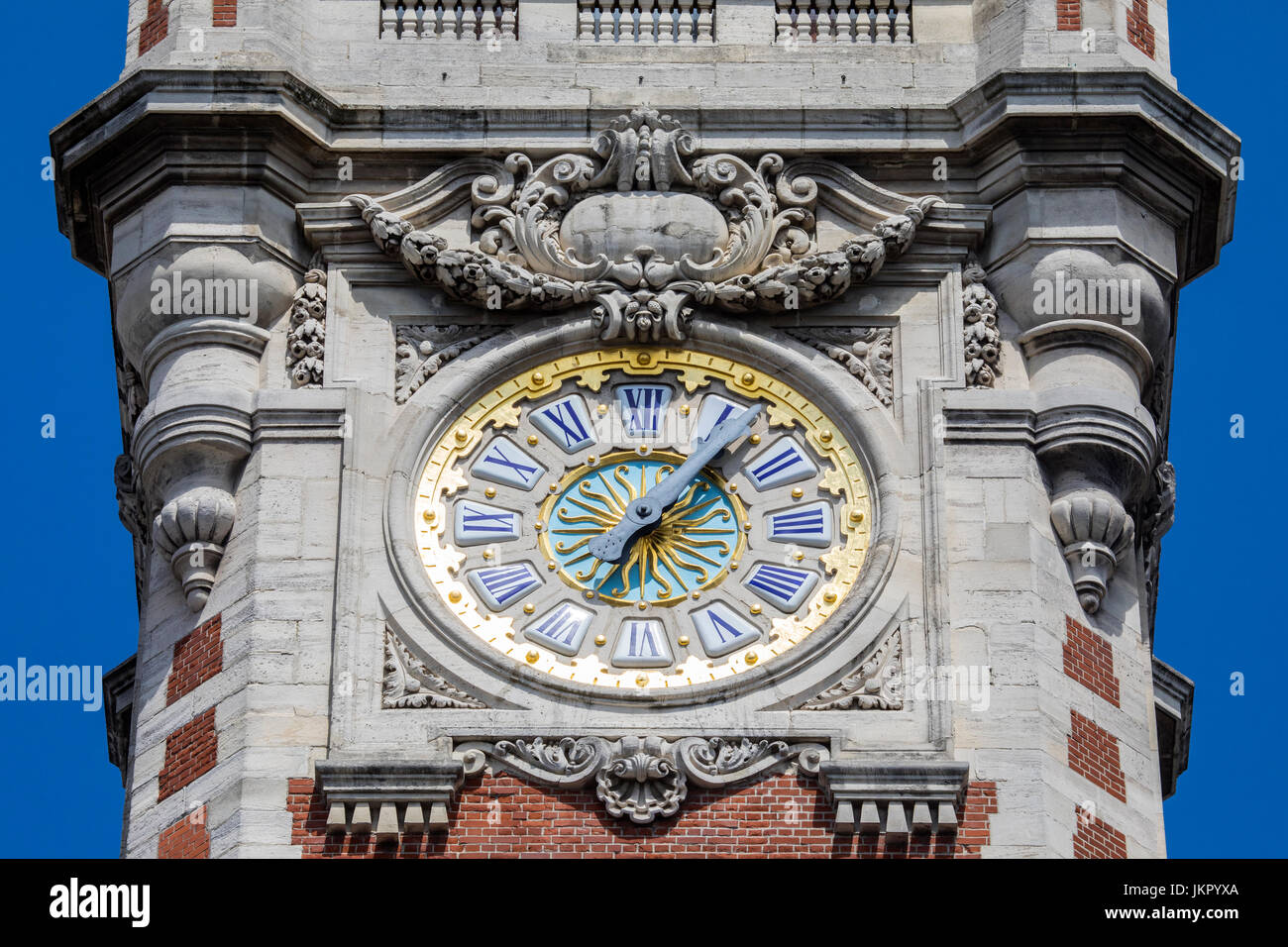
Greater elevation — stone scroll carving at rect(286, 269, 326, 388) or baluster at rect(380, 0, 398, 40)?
baluster at rect(380, 0, 398, 40)

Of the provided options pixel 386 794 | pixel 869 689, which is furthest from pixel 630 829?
pixel 869 689

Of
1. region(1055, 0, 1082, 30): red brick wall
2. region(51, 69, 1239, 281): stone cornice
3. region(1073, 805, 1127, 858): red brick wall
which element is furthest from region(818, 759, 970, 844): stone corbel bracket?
region(1055, 0, 1082, 30): red brick wall

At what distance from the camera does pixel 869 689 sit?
→ 37.7 meters

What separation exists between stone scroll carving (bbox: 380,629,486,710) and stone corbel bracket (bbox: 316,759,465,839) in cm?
63

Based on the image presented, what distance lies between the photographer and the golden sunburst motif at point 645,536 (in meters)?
38.4

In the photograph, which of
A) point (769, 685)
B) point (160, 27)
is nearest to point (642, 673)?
point (769, 685)

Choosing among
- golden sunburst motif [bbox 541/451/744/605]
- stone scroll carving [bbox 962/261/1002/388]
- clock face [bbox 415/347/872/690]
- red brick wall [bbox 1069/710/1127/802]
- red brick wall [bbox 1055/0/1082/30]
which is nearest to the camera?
Answer: red brick wall [bbox 1069/710/1127/802]

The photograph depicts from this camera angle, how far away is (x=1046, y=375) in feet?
128

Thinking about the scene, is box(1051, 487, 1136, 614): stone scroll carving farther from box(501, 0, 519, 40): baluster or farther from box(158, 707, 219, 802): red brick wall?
box(158, 707, 219, 802): red brick wall

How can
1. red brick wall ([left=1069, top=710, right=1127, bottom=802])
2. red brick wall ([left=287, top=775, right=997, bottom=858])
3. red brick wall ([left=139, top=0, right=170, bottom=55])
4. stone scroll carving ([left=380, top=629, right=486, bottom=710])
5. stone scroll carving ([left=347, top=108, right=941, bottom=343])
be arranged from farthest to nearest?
red brick wall ([left=139, top=0, right=170, bottom=55]) → stone scroll carving ([left=347, top=108, right=941, bottom=343]) → stone scroll carving ([left=380, top=629, right=486, bottom=710]) → red brick wall ([left=1069, top=710, right=1127, bottom=802]) → red brick wall ([left=287, top=775, right=997, bottom=858])

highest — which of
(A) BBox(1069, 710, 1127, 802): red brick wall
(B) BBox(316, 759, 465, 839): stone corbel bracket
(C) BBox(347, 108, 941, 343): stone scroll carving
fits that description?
(C) BBox(347, 108, 941, 343): stone scroll carving

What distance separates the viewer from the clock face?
Result: 38.1m

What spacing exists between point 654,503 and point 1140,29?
503 centimetres
